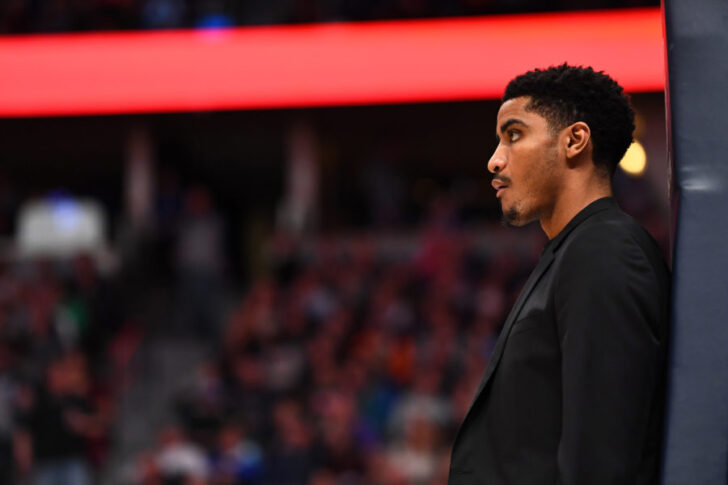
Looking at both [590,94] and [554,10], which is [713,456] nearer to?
[590,94]

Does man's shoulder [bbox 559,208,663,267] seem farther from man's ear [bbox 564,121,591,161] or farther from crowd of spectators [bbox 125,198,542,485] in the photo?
crowd of spectators [bbox 125,198,542,485]

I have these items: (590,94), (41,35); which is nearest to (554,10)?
(41,35)

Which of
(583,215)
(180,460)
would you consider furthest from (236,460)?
(583,215)

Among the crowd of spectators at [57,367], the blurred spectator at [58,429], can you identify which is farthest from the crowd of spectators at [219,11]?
the blurred spectator at [58,429]

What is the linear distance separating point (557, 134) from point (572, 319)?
0.36 meters

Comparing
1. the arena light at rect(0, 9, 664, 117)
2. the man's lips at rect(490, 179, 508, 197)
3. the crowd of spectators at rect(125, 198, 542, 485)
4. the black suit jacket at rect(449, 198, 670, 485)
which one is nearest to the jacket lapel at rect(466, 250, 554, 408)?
the black suit jacket at rect(449, 198, 670, 485)

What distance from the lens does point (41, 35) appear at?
10.9 metres

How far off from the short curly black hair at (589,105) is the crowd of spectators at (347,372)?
17.1 ft

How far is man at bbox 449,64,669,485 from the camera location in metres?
1.49

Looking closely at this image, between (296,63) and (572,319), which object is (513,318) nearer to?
(572,319)

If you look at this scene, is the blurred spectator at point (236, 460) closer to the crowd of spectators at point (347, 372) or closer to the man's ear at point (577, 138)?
the crowd of spectators at point (347, 372)

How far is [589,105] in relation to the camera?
5.60 ft

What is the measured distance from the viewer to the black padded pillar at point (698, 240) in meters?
1.54

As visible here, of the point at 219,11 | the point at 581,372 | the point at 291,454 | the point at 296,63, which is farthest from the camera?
the point at 219,11
